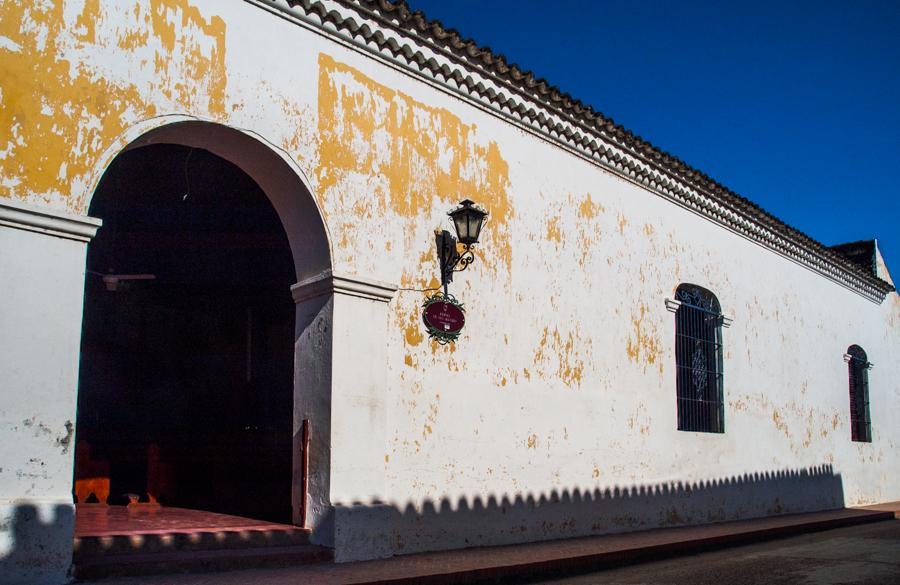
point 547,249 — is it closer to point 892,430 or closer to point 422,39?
point 422,39

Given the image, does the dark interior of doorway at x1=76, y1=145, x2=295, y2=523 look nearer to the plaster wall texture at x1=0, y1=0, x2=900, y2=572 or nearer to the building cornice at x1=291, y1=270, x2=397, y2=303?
the plaster wall texture at x1=0, y1=0, x2=900, y2=572

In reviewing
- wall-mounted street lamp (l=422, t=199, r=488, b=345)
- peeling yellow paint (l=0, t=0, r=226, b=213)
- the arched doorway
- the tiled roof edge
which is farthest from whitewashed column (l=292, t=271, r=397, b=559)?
the arched doorway

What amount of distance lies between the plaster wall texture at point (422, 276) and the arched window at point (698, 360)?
0.80 feet

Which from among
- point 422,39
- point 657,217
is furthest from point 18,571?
point 657,217

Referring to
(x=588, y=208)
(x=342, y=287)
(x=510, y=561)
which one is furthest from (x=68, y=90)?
(x=588, y=208)

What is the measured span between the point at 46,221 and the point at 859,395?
16.0 metres

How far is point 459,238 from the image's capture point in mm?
8031

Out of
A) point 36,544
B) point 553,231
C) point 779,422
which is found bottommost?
point 36,544

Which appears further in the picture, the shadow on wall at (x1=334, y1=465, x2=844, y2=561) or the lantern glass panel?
the lantern glass panel

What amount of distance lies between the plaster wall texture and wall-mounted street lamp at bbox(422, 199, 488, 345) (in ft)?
0.40

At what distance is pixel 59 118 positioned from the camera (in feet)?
18.6

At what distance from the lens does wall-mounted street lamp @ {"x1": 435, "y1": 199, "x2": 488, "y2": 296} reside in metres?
7.97

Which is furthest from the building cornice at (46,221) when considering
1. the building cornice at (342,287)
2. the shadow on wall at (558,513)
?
the shadow on wall at (558,513)

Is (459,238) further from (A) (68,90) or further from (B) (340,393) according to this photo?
(A) (68,90)
